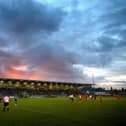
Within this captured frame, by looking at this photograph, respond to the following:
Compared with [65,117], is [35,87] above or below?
above

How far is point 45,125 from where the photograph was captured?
16.2 metres

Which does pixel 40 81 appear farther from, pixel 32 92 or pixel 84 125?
pixel 84 125

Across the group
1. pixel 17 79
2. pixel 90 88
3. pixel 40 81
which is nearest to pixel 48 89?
pixel 40 81

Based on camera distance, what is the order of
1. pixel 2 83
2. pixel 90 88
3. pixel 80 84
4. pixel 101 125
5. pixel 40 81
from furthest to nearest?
pixel 90 88
pixel 80 84
pixel 40 81
pixel 2 83
pixel 101 125

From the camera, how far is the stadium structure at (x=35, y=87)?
117 metres

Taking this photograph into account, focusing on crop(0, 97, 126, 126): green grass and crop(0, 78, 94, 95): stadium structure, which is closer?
crop(0, 97, 126, 126): green grass

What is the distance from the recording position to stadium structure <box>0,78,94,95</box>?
117m

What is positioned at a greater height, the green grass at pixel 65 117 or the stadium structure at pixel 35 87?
the stadium structure at pixel 35 87

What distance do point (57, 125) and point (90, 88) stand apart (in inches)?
6428

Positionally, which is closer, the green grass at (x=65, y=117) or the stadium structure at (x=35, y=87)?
the green grass at (x=65, y=117)

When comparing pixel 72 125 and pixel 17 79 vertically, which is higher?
pixel 17 79

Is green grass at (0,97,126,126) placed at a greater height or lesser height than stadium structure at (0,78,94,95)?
lesser

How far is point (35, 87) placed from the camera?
434 feet

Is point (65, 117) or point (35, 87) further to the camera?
point (35, 87)
